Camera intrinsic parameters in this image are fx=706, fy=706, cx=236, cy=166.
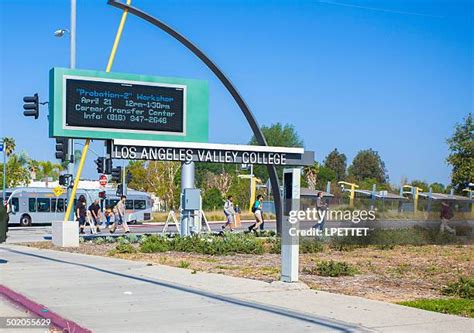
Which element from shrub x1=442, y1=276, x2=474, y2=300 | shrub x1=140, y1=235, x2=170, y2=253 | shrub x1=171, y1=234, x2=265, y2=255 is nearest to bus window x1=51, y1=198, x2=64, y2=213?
shrub x1=140, y1=235, x2=170, y2=253

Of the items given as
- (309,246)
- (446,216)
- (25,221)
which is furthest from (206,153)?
(25,221)

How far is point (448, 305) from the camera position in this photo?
10.4 metres

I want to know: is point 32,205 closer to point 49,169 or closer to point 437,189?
point 437,189

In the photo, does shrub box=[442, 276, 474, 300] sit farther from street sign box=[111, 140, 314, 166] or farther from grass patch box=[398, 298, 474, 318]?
street sign box=[111, 140, 314, 166]

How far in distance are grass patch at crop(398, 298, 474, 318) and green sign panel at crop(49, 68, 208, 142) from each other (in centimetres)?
1588

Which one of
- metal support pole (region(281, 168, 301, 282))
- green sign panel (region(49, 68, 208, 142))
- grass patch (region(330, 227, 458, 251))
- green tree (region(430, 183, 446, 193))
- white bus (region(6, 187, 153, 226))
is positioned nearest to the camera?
metal support pole (region(281, 168, 301, 282))

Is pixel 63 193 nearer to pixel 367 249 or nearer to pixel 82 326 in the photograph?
pixel 367 249

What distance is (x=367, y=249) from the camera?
21688mm

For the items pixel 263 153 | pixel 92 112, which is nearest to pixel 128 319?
pixel 92 112

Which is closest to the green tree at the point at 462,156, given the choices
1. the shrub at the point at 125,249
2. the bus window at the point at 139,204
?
the bus window at the point at 139,204

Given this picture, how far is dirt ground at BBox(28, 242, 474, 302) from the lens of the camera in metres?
12.5

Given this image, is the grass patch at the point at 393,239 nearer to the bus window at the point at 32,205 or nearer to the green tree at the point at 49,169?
the bus window at the point at 32,205

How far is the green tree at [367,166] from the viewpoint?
110625 millimetres

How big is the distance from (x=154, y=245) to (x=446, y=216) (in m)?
10.6
